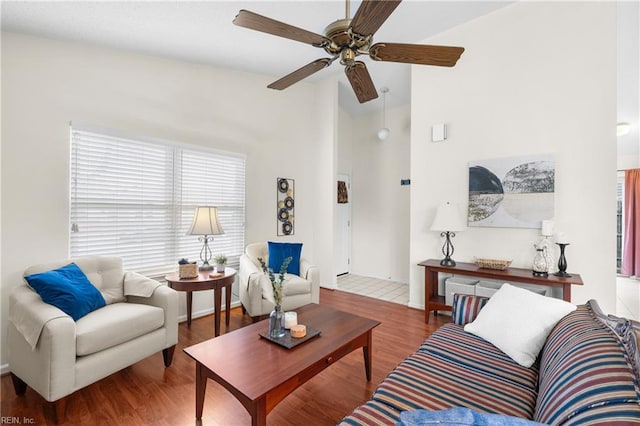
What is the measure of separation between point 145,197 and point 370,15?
Answer: 2709mm

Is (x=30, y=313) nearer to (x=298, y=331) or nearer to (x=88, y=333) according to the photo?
(x=88, y=333)

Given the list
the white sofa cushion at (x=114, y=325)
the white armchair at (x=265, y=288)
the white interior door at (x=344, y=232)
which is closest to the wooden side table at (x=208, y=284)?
the white armchair at (x=265, y=288)

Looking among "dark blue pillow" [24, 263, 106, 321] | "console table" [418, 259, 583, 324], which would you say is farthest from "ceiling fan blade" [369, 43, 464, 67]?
"dark blue pillow" [24, 263, 106, 321]

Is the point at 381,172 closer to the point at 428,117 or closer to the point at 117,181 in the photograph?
the point at 428,117

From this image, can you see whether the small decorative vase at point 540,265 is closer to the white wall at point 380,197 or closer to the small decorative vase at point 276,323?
the white wall at point 380,197

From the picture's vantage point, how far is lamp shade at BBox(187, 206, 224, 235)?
113 inches

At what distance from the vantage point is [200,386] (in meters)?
1.67

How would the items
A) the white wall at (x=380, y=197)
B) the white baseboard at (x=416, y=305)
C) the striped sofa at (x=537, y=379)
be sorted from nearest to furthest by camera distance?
1. the striped sofa at (x=537, y=379)
2. the white baseboard at (x=416, y=305)
3. the white wall at (x=380, y=197)

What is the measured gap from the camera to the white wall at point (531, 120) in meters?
2.69

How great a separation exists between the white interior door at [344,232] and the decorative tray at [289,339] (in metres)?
3.54

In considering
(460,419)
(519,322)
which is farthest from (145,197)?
(519,322)

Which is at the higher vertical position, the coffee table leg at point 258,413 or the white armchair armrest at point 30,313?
the white armchair armrest at point 30,313

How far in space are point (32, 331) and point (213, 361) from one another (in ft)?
3.74

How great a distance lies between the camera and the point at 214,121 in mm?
3506
